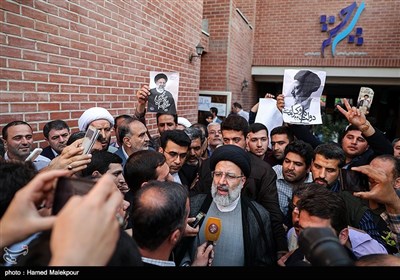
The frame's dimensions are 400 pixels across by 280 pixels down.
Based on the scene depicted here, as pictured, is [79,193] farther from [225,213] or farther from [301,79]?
[301,79]

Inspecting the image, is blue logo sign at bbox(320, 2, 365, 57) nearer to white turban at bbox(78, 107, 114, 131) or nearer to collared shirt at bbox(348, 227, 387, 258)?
white turban at bbox(78, 107, 114, 131)

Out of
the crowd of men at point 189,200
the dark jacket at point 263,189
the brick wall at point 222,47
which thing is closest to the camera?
the crowd of men at point 189,200

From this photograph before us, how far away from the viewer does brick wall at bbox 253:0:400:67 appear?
9117mm

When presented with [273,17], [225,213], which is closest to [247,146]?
[225,213]

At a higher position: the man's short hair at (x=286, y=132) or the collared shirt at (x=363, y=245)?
the man's short hair at (x=286, y=132)

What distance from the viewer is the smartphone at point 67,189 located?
34.0 inches

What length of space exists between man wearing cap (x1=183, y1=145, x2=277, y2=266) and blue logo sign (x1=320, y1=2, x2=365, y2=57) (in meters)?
8.98

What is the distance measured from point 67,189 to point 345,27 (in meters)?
10.6

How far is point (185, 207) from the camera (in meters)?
1.52

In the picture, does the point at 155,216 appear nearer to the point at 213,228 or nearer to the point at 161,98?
the point at 213,228

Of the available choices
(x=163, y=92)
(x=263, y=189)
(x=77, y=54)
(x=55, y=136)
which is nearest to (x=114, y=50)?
(x=77, y=54)

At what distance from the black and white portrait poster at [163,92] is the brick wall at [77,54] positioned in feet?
2.27

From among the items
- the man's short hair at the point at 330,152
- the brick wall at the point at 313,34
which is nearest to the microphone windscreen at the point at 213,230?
the man's short hair at the point at 330,152

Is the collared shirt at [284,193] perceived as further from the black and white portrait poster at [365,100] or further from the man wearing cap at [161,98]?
the man wearing cap at [161,98]
